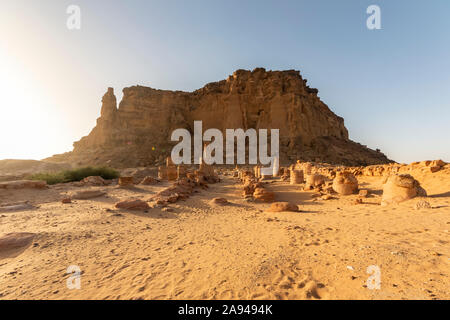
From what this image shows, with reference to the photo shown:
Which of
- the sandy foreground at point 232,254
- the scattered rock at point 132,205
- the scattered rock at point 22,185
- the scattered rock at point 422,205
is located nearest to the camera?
the sandy foreground at point 232,254

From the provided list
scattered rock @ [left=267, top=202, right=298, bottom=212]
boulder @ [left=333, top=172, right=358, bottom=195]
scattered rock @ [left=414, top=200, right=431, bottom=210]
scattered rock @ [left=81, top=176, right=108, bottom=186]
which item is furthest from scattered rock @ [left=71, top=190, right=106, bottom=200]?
scattered rock @ [left=414, top=200, right=431, bottom=210]

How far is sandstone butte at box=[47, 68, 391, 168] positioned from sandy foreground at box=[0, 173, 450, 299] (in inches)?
1166

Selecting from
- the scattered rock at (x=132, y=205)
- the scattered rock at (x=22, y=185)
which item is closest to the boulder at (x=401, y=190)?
the scattered rock at (x=132, y=205)

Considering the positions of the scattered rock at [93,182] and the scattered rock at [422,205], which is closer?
the scattered rock at [422,205]

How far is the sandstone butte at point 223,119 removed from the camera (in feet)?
119

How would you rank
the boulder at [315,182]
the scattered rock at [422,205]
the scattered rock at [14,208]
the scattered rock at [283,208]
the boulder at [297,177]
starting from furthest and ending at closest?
the boulder at [297,177], the boulder at [315,182], the scattered rock at [283,208], the scattered rock at [14,208], the scattered rock at [422,205]

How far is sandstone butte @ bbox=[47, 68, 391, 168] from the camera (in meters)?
36.2

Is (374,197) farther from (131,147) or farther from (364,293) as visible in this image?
(131,147)

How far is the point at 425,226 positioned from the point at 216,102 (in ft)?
142

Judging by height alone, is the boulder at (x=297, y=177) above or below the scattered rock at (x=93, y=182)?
above

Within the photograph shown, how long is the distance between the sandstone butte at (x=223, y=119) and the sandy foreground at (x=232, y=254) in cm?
2962

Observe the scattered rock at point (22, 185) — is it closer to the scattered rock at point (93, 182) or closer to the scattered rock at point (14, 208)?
the scattered rock at point (93, 182)

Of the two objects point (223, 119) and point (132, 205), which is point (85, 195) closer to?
point (132, 205)

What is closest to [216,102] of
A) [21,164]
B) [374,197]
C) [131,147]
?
[131,147]
